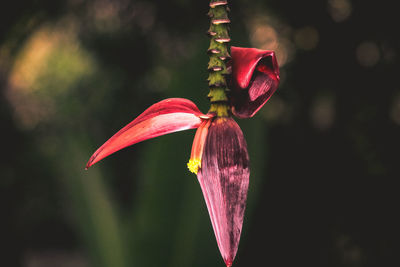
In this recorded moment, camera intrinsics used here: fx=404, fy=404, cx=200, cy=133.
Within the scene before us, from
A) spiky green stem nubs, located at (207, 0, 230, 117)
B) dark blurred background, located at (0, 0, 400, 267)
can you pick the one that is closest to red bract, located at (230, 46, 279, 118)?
spiky green stem nubs, located at (207, 0, 230, 117)

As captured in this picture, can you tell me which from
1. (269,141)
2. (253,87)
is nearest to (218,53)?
(253,87)

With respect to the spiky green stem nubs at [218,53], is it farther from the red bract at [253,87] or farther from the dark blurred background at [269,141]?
the dark blurred background at [269,141]

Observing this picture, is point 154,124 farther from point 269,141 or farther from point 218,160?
point 269,141

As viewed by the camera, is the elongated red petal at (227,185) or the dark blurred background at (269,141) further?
the dark blurred background at (269,141)

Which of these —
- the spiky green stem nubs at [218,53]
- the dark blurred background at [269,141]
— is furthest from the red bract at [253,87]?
the dark blurred background at [269,141]

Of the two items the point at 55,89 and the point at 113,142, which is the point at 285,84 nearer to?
the point at 113,142

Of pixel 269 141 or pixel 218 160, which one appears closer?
pixel 218 160

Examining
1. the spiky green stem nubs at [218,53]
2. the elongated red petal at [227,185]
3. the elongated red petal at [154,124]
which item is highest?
the spiky green stem nubs at [218,53]
